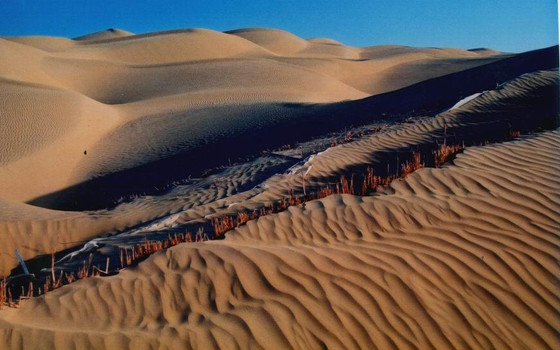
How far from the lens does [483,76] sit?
73.3ft

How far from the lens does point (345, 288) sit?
12.6 feet

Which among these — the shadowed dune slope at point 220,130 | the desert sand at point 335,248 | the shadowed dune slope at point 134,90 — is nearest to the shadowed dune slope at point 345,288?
the desert sand at point 335,248

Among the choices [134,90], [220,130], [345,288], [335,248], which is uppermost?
[134,90]

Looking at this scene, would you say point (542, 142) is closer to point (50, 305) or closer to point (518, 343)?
point (518, 343)

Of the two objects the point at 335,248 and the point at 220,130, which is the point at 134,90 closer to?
the point at 220,130

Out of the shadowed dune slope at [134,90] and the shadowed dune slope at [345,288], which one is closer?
the shadowed dune slope at [345,288]

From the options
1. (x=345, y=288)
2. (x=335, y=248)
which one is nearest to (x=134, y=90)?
(x=335, y=248)

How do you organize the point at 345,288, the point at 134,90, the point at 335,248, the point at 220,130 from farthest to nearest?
the point at 134,90
the point at 220,130
the point at 335,248
the point at 345,288

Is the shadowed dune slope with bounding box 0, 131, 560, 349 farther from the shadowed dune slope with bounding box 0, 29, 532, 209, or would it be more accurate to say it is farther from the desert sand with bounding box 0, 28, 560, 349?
the shadowed dune slope with bounding box 0, 29, 532, 209

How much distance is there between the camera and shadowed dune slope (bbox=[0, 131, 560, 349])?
341 cm

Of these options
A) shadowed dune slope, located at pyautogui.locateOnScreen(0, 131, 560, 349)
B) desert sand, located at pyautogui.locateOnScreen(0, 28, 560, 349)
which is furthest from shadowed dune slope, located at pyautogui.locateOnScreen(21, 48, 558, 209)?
shadowed dune slope, located at pyautogui.locateOnScreen(0, 131, 560, 349)

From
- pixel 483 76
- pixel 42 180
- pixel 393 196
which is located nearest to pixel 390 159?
pixel 393 196

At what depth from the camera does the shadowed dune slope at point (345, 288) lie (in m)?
3.41

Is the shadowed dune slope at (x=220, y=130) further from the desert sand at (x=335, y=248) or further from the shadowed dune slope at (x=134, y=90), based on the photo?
the desert sand at (x=335, y=248)
